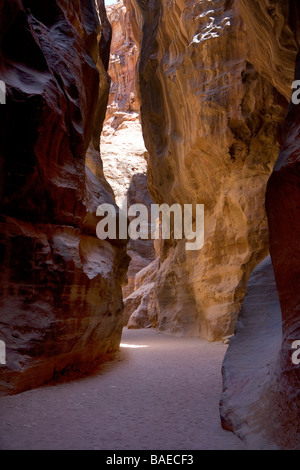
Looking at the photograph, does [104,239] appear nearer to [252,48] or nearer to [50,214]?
[50,214]

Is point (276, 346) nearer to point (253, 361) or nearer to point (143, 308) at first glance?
point (253, 361)

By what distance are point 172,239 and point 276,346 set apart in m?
14.1

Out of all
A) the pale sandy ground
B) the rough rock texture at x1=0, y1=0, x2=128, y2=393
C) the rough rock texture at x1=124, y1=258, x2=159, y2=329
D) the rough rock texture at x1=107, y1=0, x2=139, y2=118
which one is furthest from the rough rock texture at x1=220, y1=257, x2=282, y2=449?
the rough rock texture at x1=107, y1=0, x2=139, y2=118

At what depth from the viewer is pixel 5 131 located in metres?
6.44

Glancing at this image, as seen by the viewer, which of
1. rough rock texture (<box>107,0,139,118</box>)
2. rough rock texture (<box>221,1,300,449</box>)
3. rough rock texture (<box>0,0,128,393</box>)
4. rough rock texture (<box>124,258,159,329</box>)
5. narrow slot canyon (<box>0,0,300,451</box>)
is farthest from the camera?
rough rock texture (<box>107,0,139,118</box>)

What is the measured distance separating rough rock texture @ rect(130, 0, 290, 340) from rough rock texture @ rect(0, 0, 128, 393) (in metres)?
6.08

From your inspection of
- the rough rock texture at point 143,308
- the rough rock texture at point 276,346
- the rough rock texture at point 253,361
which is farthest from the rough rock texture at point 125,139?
the rough rock texture at point 276,346

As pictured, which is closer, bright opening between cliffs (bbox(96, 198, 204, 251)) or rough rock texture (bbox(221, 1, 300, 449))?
rough rock texture (bbox(221, 1, 300, 449))

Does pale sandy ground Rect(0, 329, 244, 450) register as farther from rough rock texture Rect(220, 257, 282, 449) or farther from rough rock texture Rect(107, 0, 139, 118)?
rough rock texture Rect(107, 0, 139, 118)

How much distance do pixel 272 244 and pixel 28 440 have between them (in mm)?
3283

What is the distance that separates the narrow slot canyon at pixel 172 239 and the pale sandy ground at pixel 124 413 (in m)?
0.03

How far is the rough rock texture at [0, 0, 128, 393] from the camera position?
6281 mm

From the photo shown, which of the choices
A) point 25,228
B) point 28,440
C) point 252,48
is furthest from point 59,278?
point 252,48

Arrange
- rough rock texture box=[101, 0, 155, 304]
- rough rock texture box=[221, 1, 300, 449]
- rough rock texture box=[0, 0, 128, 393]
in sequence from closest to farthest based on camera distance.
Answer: rough rock texture box=[221, 1, 300, 449]
rough rock texture box=[0, 0, 128, 393]
rough rock texture box=[101, 0, 155, 304]
